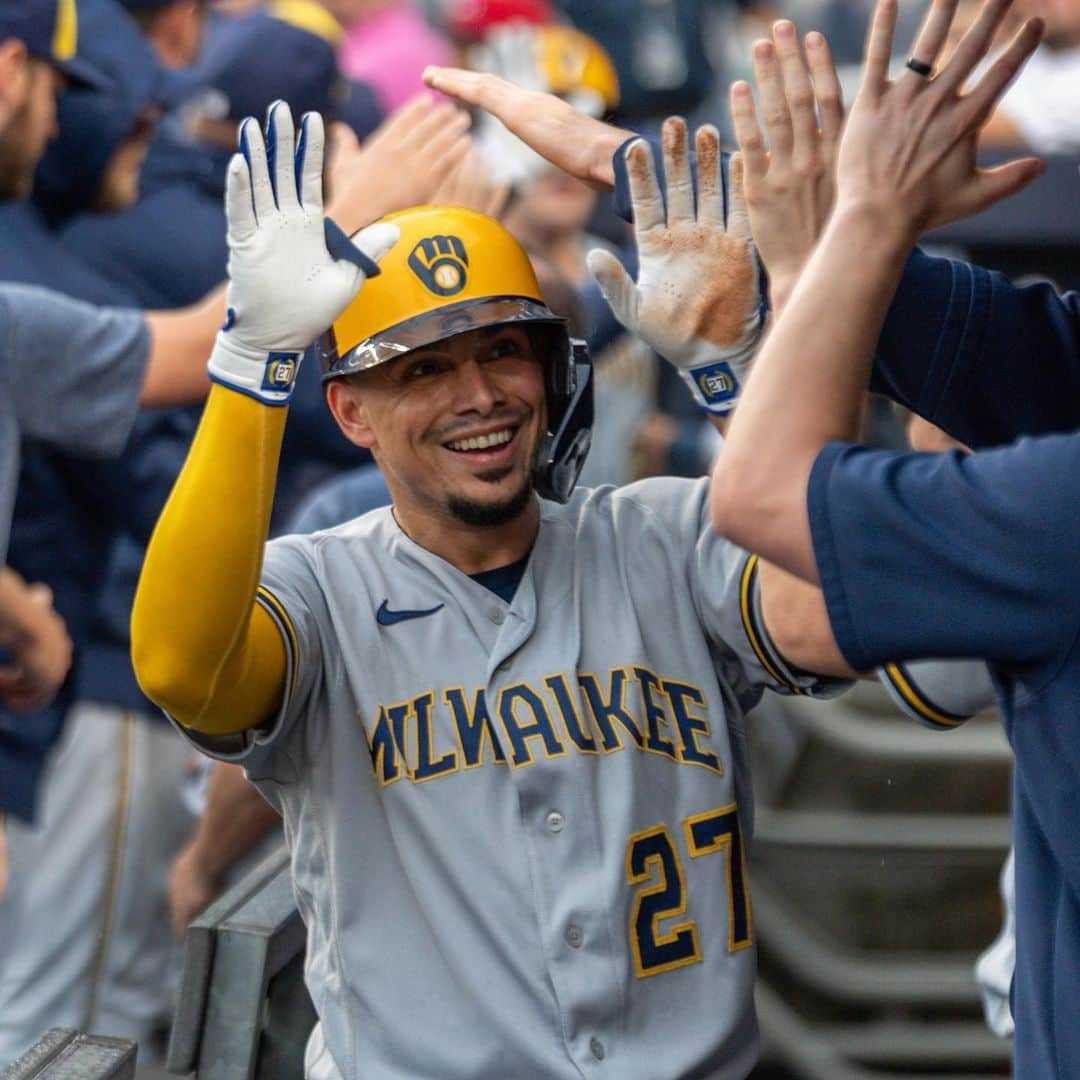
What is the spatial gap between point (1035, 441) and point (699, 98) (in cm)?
572

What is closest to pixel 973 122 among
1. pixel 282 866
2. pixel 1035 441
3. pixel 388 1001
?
pixel 1035 441

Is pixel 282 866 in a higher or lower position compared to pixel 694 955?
lower

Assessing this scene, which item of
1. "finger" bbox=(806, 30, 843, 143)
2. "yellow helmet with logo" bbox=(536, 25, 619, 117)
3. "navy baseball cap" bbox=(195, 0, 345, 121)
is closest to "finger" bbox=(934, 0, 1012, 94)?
"finger" bbox=(806, 30, 843, 143)

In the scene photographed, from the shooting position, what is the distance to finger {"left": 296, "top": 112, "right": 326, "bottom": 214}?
2207mm

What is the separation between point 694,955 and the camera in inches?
91.4

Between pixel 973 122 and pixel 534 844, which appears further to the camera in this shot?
pixel 534 844

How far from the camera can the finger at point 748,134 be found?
1.89 metres

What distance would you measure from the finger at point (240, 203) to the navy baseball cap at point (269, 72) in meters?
2.52

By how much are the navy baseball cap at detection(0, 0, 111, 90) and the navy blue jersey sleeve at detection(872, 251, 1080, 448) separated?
1.93 meters

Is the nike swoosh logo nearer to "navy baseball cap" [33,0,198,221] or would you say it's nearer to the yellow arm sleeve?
the yellow arm sleeve

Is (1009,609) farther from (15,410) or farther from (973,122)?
(15,410)

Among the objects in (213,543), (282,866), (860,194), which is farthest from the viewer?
(282,866)

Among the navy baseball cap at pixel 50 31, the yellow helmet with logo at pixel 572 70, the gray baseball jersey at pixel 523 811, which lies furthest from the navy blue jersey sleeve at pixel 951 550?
the yellow helmet with logo at pixel 572 70

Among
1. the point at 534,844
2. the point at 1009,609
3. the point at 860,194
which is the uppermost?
the point at 860,194
